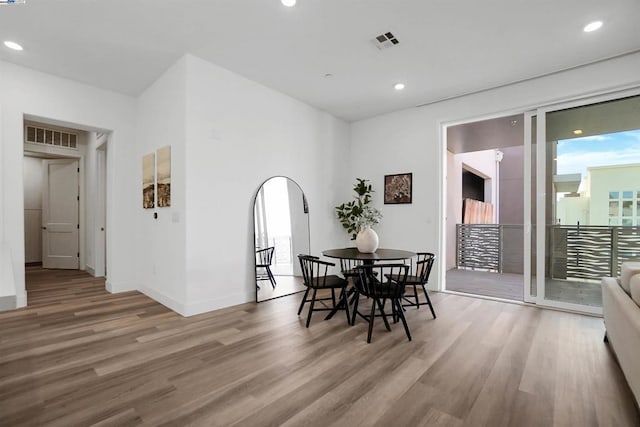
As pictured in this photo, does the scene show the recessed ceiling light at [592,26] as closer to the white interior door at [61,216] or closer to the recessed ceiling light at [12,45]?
the recessed ceiling light at [12,45]

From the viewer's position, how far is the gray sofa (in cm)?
174

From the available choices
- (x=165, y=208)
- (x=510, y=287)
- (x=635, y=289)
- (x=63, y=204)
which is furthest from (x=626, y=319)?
(x=63, y=204)

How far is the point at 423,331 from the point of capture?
120 inches

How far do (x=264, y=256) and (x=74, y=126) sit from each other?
11.0 feet

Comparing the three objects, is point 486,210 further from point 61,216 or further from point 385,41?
point 61,216

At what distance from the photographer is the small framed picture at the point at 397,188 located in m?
5.21

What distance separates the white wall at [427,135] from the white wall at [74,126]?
12.9 feet

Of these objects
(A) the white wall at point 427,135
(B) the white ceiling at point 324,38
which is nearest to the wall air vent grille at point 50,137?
(B) the white ceiling at point 324,38

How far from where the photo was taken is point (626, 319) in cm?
193

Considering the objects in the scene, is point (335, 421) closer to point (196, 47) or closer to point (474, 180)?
point (196, 47)

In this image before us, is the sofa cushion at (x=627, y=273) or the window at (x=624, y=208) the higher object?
the window at (x=624, y=208)

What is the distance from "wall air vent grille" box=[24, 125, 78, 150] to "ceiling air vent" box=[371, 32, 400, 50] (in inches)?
252

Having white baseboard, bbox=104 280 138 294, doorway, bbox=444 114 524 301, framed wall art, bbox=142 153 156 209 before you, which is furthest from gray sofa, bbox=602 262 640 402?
white baseboard, bbox=104 280 138 294

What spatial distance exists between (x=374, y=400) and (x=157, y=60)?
13.8 ft
